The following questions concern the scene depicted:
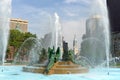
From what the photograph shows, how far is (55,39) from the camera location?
28.0 metres

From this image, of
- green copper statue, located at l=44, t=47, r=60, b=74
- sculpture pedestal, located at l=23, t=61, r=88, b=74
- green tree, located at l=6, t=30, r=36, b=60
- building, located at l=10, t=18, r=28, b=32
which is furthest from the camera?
building, located at l=10, t=18, r=28, b=32

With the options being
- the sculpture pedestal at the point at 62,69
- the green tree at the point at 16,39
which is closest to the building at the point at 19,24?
the green tree at the point at 16,39

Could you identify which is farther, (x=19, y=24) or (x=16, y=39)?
(x=19, y=24)

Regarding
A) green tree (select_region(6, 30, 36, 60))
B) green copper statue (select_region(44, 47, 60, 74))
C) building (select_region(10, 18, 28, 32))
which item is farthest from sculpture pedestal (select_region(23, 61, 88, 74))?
building (select_region(10, 18, 28, 32))

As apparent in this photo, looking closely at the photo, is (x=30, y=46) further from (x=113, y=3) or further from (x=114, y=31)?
(x=113, y=3)

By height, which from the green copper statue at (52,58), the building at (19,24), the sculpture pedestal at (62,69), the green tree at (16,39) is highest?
the building at (19,24)

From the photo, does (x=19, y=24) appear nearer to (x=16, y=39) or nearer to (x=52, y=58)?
(x=16, y=39)

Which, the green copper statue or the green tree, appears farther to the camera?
the green tree

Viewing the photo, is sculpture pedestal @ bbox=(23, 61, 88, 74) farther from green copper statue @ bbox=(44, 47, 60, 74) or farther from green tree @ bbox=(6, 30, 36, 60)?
green tree @ bbox=(6, 30, 36, 60)

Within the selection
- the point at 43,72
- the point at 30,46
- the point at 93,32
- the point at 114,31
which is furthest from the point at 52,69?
the point at 114,31

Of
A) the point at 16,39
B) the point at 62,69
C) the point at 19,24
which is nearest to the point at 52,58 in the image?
the point at 62,69

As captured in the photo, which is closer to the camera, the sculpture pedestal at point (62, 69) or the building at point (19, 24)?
the sculpture pedestal at point (62, 69)

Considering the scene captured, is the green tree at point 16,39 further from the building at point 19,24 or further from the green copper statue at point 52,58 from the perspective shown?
the building at point 19,24

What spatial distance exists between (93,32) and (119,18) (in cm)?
3928
